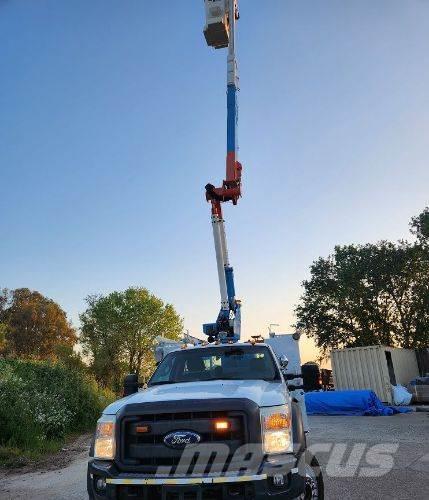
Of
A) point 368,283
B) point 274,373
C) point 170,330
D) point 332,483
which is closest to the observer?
point 274,373

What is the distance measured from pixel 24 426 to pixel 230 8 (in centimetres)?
1498

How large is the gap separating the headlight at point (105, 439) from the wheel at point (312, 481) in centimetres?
193

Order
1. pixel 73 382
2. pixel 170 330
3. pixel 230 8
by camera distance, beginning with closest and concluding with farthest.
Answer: pixel 73 382 < pixel 230 8 < pixel 170 330

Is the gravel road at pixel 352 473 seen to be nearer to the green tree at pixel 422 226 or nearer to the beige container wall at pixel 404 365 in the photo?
the beige container wall at pixel 404 365

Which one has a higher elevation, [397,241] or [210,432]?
[397,241]

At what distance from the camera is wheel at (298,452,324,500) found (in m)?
4.44

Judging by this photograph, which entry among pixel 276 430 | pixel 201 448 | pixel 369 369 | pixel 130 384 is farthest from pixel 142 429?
pixel 369 369

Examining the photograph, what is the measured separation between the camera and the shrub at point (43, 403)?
1027 cm

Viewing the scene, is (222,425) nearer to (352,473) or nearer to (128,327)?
(352,473)

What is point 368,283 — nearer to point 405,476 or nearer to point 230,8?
point 230,8

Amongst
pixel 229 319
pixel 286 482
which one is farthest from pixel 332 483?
pixel 229 319

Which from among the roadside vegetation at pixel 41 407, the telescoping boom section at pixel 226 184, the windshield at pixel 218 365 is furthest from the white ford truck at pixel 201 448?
the telescoping boom section at pixel 226 184

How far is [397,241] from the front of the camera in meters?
34.1

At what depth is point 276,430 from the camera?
385 cm
